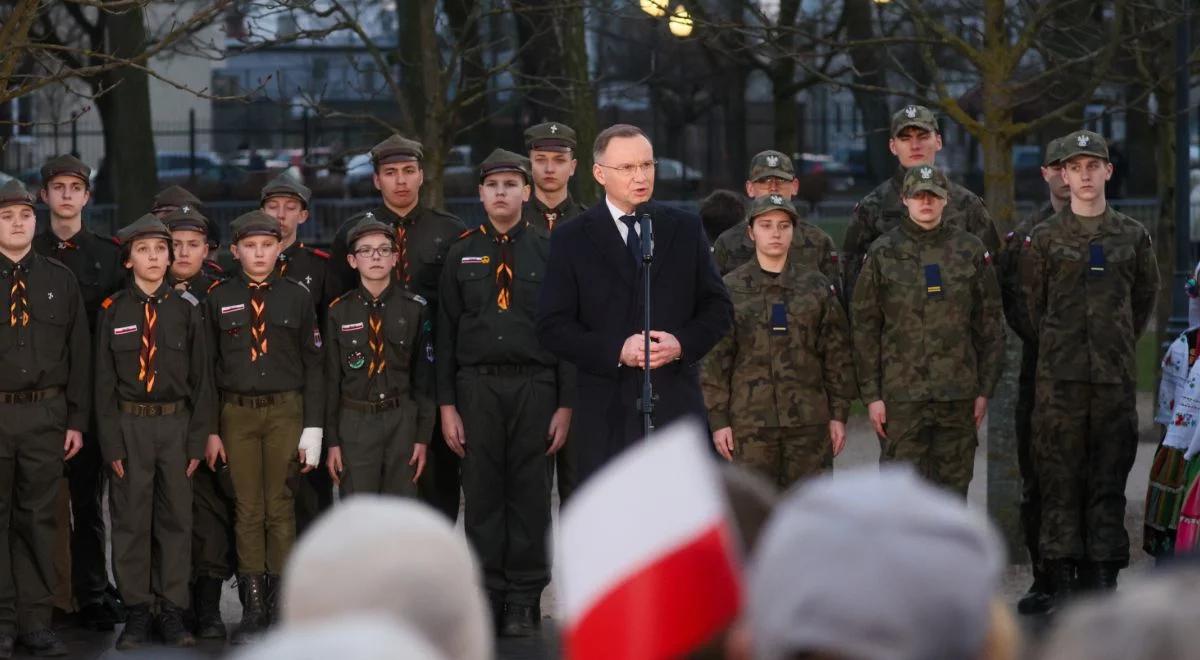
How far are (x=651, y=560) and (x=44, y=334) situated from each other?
21.2ft

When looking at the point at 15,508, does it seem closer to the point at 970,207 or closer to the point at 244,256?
the point at 244,256

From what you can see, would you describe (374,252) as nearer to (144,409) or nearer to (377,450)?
(377,450)

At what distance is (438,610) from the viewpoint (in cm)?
→ 254

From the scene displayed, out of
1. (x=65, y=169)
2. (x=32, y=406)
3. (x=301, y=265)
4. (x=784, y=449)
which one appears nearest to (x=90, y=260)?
(x=65, y=169)

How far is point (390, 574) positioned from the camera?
8.14 feet

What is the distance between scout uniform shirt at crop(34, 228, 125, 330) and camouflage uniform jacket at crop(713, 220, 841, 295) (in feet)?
9.61

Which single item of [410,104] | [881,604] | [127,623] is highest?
[410,104]

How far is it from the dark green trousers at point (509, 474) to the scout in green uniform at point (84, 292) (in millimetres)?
1786

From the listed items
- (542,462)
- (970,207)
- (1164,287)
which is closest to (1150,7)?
(970,207)

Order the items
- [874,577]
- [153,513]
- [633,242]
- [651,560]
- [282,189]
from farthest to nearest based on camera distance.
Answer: [282,189] < [153,513] < [633,242] < [651,560] < [874,577]

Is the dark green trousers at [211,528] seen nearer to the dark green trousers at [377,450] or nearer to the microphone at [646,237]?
the dark green trousers at [377,450]

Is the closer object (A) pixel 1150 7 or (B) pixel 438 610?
(B) pixel 438 610

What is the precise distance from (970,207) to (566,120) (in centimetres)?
837

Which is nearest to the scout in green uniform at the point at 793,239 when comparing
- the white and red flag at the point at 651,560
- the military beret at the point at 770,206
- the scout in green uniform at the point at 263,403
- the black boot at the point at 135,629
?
the military beret at the point at 770,206
